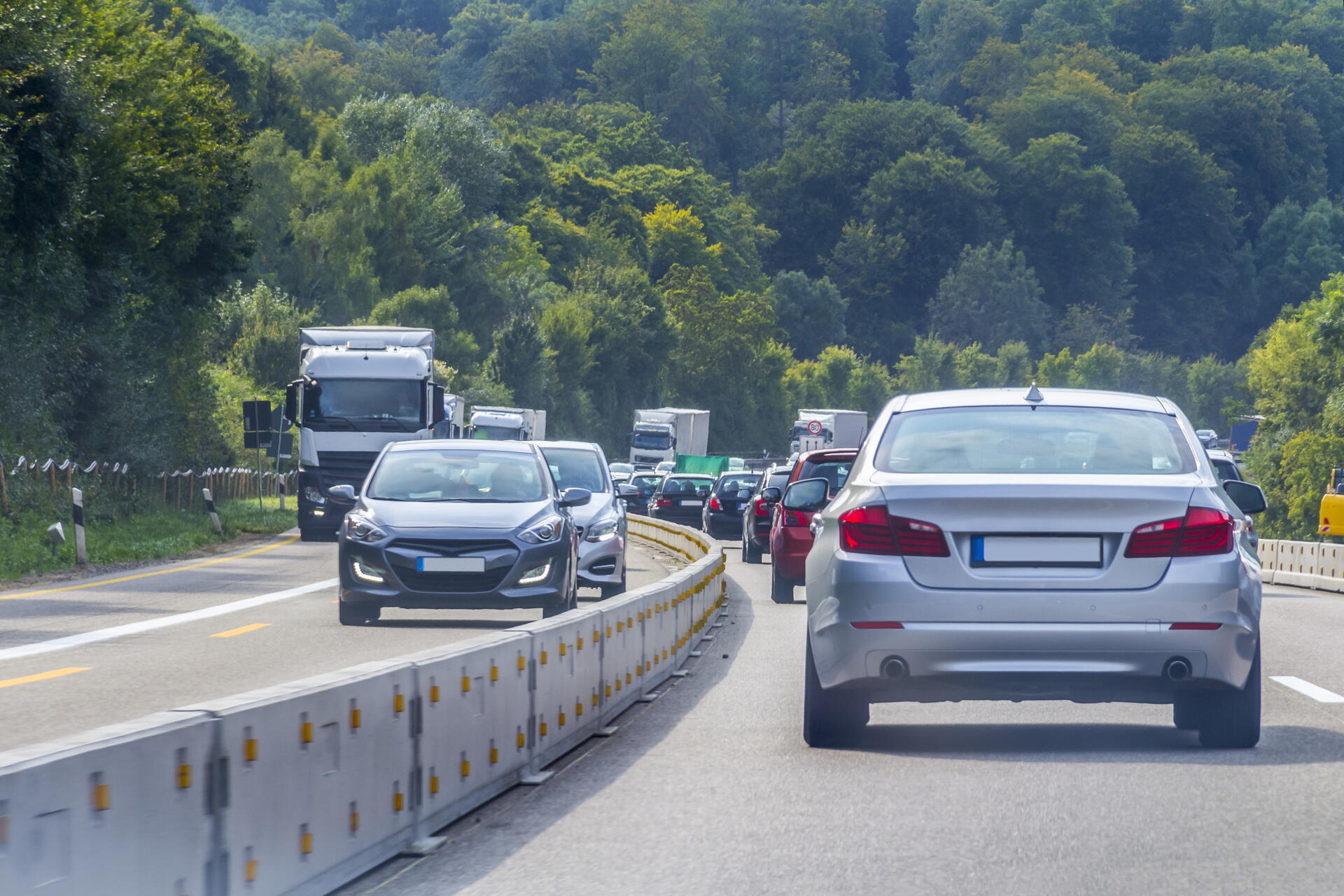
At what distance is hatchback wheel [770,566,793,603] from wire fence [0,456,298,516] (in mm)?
11821

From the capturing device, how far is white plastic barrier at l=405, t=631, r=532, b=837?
7.18 meters

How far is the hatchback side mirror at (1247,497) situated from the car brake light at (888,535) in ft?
9.37

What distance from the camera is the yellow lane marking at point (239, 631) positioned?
1584 centimetres

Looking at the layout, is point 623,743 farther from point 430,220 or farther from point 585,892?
point 430,220

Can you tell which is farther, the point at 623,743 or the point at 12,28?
the point at 12,28

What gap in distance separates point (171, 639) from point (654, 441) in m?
76.3

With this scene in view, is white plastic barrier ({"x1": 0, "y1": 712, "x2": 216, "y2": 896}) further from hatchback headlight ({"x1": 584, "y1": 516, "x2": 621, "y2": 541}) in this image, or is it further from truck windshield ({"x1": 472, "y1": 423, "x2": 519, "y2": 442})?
truck windshield ({"x1": 472, "y1": 423, "x2": 519, "y2": 442})

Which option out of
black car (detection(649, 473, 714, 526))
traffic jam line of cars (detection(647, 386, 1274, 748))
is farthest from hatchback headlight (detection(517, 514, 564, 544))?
black car (detection(649, 473, 714, 526))

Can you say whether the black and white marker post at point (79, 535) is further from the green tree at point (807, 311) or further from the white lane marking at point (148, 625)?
the green tree at point (807, 311)

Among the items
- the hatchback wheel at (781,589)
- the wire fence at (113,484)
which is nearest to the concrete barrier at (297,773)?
the hatchback wheel at (781,589)

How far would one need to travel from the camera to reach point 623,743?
9.73m

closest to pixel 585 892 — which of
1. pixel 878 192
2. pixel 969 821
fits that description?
pixel 969 821

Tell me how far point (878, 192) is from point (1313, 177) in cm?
3907

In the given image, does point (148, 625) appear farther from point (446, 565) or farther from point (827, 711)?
point (827, 711)
